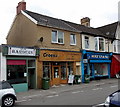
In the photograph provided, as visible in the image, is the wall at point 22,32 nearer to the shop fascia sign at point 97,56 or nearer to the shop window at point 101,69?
the shop fascia sign at point 97,56

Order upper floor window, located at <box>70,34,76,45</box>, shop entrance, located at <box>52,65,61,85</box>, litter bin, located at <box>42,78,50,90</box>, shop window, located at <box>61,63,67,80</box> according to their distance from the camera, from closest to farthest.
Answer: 1. litter bin, located at <box>42,78,50,90</box>
2. shop entrance, located at <box>52,65,61,85</box>
3. shop window, located at <box>61,63,67,80</box>
4. upper floor window, located at <box>70,34,76,45</box>

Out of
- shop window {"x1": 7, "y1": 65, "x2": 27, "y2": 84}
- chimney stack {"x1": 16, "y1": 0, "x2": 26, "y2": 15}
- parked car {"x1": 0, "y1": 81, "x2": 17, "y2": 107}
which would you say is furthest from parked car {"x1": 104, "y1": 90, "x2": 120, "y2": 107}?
chimney stack {"x1": 16, "y1": 0, "x2": 26, "y2": 15}

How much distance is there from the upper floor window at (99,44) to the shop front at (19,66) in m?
10.7

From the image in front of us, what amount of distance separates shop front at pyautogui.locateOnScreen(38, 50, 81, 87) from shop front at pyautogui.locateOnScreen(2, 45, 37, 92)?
930mm

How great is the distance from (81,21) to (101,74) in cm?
1053

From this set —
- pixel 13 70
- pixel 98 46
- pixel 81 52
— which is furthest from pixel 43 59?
pixel 98 46

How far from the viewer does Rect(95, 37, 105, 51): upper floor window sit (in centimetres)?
2452

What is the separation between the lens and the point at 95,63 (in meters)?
24.5

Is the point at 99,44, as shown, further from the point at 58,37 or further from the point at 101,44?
the point at 58,37

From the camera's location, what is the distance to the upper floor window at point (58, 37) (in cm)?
1952

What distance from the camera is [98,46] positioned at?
24.5m

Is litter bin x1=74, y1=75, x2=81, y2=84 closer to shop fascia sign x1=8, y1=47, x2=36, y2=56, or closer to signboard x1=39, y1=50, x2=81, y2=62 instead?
signboard x1=39, y1=50, x2=81, y2=62

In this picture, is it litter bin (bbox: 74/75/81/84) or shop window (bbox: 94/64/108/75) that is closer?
A: litter bin (bbox: 74/75/81/84)

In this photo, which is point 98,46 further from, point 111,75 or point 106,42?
point 111,75
